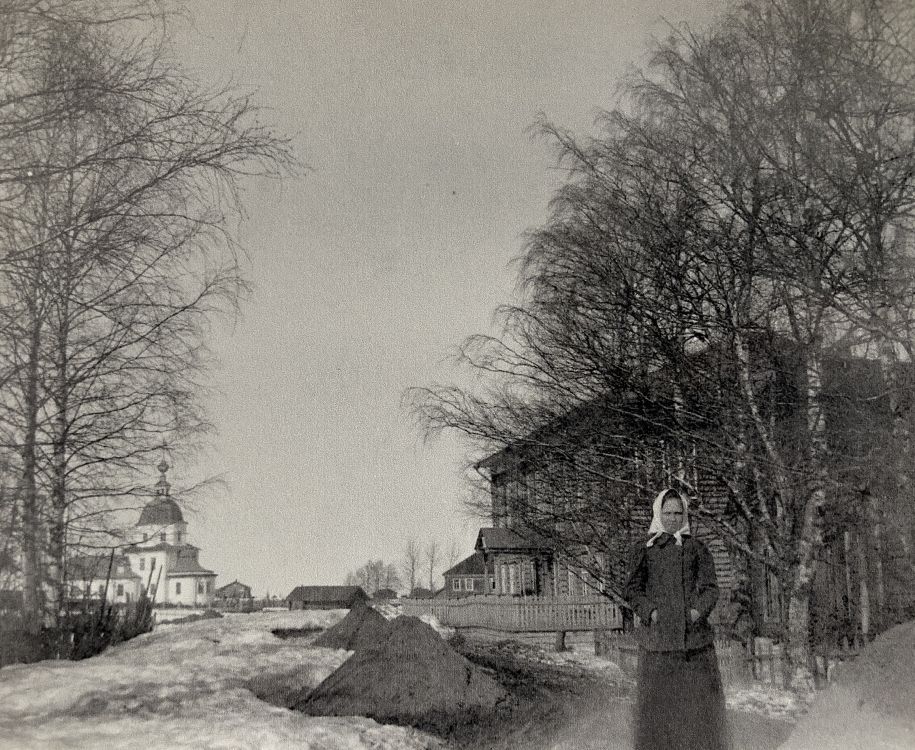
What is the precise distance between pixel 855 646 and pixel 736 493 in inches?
137

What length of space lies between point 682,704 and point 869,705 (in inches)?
91.3

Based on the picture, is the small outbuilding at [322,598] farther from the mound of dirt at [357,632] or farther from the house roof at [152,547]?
the house roof at [152,547]

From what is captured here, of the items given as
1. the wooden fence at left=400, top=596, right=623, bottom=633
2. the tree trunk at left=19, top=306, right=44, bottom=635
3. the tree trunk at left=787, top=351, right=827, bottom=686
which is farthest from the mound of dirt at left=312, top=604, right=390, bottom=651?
the wooden fence at left=400, top=596, right=623, bottom=633

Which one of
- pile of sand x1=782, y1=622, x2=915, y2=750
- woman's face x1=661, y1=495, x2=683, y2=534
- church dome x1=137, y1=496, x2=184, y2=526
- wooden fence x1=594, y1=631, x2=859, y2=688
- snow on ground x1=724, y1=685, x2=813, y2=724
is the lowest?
snow on ground x1=724, y1=685, x2=813, y2=724

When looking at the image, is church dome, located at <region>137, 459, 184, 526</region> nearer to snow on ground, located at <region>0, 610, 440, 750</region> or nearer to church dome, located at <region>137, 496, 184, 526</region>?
church dome, located at <region>137, 496, 184, 526</region>

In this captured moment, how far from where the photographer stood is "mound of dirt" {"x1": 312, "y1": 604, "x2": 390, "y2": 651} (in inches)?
539

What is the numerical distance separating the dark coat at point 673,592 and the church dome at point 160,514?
23.0 feet

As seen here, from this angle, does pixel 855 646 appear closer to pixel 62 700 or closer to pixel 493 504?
pixel 493 504

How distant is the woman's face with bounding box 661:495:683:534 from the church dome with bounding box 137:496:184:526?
7.16 meters

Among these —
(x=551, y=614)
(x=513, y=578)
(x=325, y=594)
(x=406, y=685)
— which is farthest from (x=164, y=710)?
(x=325, y=594)

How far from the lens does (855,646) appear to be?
12.8 metres

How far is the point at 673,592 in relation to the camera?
620 centimetres

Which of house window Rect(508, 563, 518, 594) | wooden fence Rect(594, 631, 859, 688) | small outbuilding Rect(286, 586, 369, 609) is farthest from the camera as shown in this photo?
small outbuilding Rect(286, 586, 369, 609)

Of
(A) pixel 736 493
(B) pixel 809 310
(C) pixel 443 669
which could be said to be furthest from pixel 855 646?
(C) pixel 443 669
